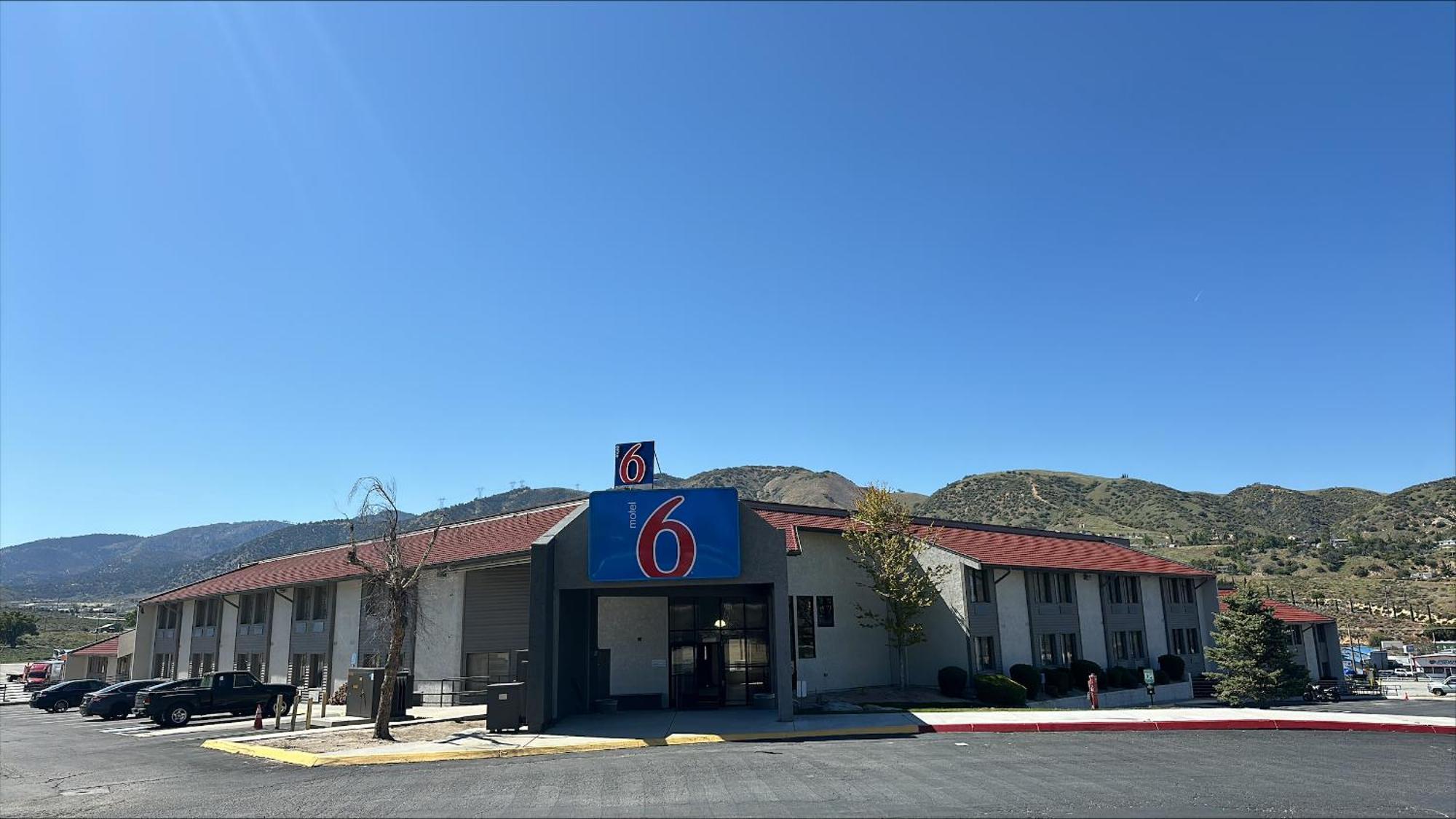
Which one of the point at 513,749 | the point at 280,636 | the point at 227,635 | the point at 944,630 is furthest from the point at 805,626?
the point at 227,635

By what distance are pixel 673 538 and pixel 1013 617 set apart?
20.4 metres

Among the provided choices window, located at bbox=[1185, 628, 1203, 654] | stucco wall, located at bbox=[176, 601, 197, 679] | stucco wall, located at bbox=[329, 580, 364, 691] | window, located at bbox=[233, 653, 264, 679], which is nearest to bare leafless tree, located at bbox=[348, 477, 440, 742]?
stucco wall, located at bbox=[329, 580, 364, 691]

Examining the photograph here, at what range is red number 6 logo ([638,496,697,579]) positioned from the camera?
79.4 feet

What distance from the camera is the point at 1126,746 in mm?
18453

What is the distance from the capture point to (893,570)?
34.2 m

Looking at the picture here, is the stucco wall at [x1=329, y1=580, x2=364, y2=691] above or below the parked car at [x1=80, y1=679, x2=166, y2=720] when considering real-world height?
above

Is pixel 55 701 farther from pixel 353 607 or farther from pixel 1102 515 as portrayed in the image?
pixel 1102 515

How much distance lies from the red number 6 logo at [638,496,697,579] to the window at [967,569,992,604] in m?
16.3

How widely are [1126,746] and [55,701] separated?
4990 centimetres

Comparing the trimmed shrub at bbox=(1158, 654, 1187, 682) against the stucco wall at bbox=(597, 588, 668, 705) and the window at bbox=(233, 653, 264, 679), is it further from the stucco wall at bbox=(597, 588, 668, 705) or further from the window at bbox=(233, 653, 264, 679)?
the window at bbox=(233, 653, 264, 679)

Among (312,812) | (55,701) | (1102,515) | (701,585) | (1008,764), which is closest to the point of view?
(312,812)

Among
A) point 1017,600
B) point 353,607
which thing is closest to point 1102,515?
point 1017,600

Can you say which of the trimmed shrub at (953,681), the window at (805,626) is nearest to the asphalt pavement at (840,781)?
the window at (805,626)

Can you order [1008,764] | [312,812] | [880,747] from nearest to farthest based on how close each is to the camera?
1. [312,812]
2. [1008,764]
3. [880,747]
